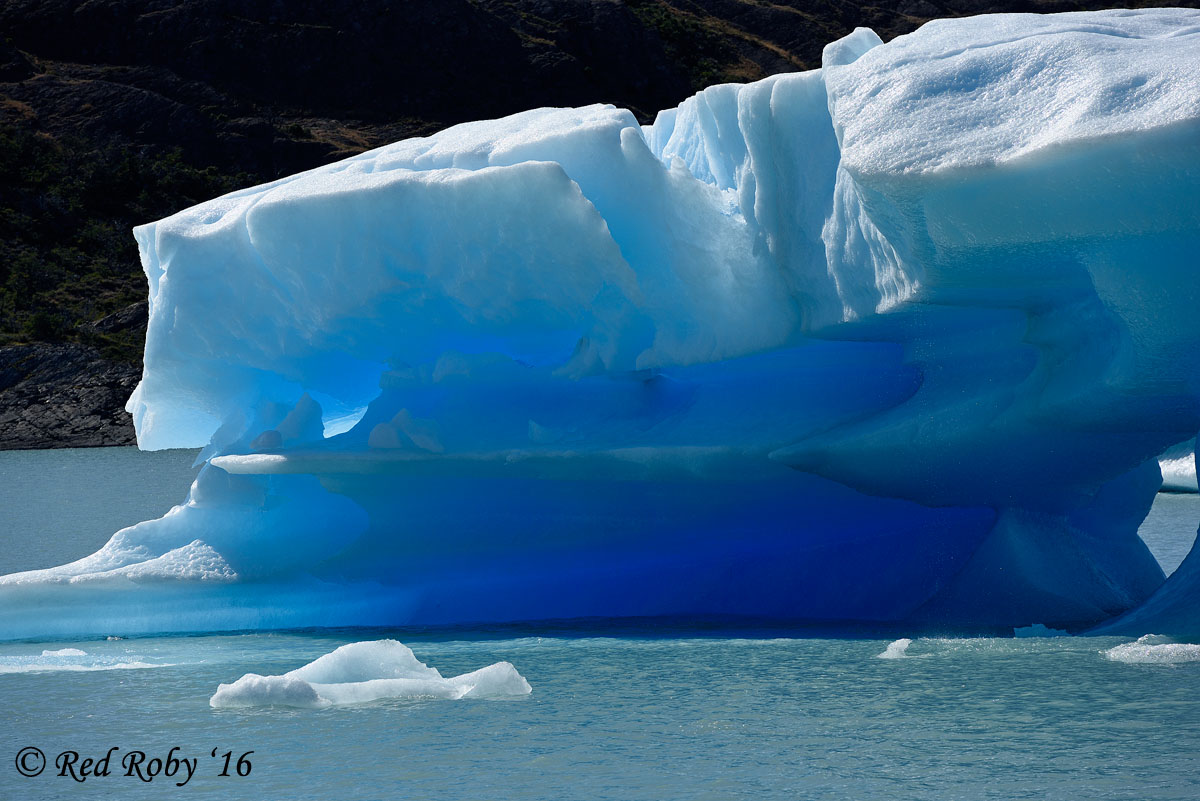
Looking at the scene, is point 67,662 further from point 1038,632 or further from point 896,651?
point 1038,632

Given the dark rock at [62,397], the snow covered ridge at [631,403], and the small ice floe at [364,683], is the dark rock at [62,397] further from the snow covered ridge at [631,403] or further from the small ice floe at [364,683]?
the small ice floe at [364,683]

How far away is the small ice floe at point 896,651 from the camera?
5.07 meters

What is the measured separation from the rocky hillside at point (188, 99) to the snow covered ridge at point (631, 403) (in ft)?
78.9

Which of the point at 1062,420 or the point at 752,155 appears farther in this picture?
the point at 752,155

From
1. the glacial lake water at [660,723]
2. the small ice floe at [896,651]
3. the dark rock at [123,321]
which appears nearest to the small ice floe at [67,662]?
the glacial lake water at [660,723]

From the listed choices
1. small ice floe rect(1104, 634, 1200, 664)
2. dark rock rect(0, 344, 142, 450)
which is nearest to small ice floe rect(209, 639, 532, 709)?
small ice floe rect(1104, 634, 1200, 664)

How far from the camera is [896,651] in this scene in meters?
5.11

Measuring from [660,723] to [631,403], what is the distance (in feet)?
9.02

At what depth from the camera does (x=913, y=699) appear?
14.2 ft

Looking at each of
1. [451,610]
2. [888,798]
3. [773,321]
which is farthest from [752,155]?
[888,798]

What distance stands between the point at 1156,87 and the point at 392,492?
400cm

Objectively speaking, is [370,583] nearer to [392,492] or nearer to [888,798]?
[392,492]
